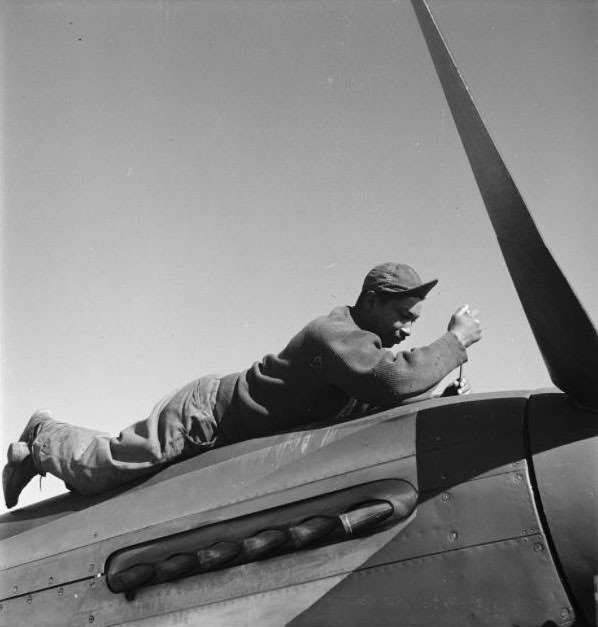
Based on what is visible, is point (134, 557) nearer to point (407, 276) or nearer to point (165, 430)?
point (165, 430)

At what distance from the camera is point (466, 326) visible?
4719 mm

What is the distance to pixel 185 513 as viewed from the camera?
4.39m

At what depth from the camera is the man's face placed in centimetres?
498

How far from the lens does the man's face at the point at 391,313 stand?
4.98 meters

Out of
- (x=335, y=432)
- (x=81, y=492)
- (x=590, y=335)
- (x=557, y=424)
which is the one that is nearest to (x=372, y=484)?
(x=335, y=432)

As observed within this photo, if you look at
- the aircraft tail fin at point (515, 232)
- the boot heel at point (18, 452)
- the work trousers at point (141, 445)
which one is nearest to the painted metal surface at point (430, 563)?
the aircraft tail fin at point (515, 232)

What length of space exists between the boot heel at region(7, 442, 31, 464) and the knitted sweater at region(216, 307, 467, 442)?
153cm

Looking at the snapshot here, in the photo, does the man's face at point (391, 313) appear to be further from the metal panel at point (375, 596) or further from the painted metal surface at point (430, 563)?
the metal panel at point (375, 596)

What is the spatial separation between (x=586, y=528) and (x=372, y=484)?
39.1 inches

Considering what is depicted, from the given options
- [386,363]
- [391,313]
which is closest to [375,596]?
[386,363]

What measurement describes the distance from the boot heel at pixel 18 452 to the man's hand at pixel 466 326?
9.91 feet

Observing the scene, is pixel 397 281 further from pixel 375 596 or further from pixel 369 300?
pixel 375 596

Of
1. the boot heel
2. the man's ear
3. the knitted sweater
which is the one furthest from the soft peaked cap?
the boot heel

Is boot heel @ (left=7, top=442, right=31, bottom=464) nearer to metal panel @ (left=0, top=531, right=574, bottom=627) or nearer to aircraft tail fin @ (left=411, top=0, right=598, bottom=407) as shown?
metal panel @ (left=0, top=531, right=574, bottom=627)
